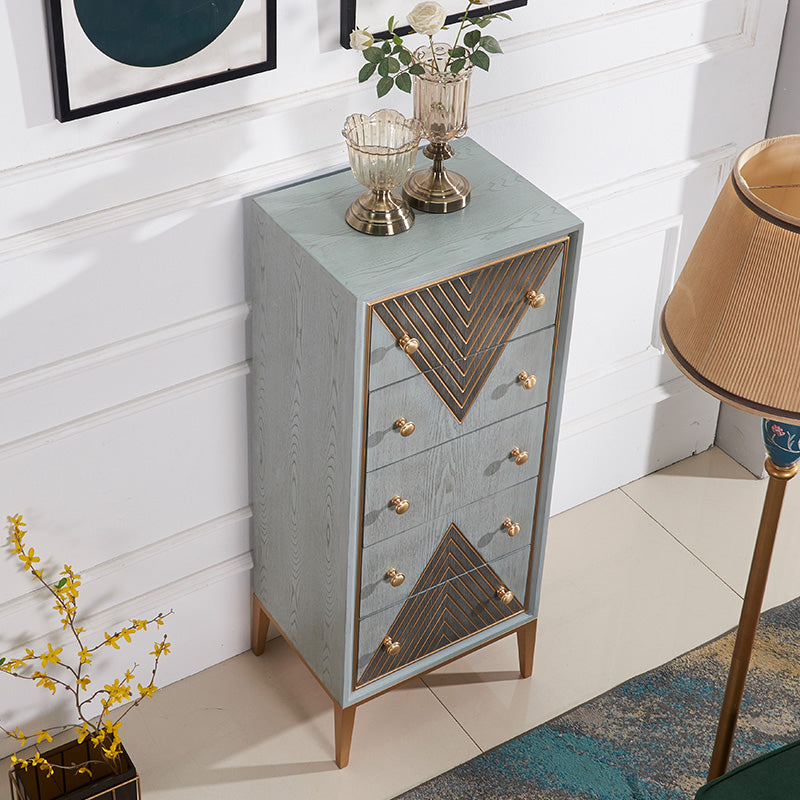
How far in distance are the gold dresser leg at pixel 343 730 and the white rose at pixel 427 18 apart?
4.29 feet

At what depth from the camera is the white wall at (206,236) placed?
6.44 feet

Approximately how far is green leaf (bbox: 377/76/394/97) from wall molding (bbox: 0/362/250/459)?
0.61 meters

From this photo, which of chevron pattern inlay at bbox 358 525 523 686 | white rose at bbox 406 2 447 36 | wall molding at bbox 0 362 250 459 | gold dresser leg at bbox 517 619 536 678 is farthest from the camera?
gold dresser leg at bbox 517 619 536 678

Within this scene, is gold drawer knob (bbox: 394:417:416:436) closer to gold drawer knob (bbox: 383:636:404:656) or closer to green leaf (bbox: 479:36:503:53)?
gold drawer knob (bbox: 383:636:404:656)

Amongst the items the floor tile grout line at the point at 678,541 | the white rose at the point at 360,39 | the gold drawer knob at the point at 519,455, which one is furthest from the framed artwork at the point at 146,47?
the floor tile grout line at the point at 678,541

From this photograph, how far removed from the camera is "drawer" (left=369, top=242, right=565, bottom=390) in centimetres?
196

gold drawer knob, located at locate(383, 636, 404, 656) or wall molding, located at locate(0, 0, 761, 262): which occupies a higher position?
wall molding, located at locate(0, 0, 761, 262)

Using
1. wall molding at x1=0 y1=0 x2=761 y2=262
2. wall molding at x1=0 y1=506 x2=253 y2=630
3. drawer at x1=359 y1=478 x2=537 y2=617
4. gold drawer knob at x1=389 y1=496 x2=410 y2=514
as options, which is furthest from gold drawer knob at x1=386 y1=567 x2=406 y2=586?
wall molding at x1=0 y1=0 x2=761 y2=262

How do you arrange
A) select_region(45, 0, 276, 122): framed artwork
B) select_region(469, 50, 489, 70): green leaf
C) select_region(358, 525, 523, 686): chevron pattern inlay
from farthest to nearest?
select_region(358, 525, 523, 686): chevron pattern inlay → select_region(469, 50, 489, 70): green leaf → select_region(45, 0, 276, 122): framed artwork

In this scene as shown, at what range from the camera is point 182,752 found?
2.49m

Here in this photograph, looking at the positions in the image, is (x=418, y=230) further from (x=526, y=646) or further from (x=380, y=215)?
(x=526, y=646)

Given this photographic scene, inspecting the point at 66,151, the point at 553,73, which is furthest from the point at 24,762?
the point at 553,73

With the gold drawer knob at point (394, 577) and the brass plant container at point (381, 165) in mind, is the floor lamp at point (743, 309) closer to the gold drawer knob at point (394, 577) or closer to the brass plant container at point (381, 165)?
the brass plant container at point (381, 165)

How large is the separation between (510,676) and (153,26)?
5.23 feet
